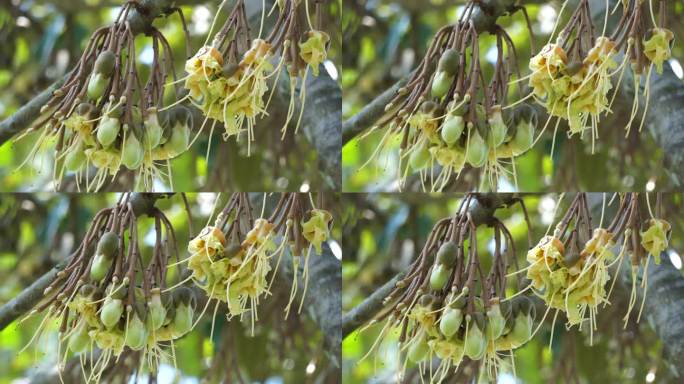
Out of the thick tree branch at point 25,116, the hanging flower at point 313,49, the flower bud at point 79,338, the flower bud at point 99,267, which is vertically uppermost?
the hanging flower at point 313,49

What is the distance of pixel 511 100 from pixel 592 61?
0.20m

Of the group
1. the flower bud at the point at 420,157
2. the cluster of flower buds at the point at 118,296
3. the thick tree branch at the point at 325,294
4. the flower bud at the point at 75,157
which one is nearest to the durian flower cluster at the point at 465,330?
the thick tree branch at the point at 325,294

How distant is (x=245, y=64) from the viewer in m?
2.41

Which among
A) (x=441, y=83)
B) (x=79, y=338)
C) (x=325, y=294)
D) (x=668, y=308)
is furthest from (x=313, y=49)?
(x=668, y=308)

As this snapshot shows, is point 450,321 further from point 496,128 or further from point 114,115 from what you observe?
point 114,115

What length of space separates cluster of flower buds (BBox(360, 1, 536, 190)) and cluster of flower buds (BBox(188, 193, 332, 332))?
239mm

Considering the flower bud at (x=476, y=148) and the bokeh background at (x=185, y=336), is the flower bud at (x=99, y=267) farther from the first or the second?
the flower bud at (x=476, y=148)

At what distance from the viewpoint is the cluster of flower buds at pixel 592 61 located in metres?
2.40

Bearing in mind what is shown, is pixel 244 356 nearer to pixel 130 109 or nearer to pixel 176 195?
pixel 176 195

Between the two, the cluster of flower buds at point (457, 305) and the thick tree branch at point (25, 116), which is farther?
the thick tree branch at point (25, 116)

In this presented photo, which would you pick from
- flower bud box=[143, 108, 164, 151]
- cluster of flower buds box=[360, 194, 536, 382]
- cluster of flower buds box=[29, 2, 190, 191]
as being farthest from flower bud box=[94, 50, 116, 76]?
cluster of flower buds box=[360, 194, 536, 382]

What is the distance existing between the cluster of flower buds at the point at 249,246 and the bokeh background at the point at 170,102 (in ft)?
0.20

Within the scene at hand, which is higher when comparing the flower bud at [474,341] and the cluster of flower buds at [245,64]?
the cluster of flower buds at [245,64]

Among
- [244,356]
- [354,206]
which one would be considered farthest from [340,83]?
[244,356]
